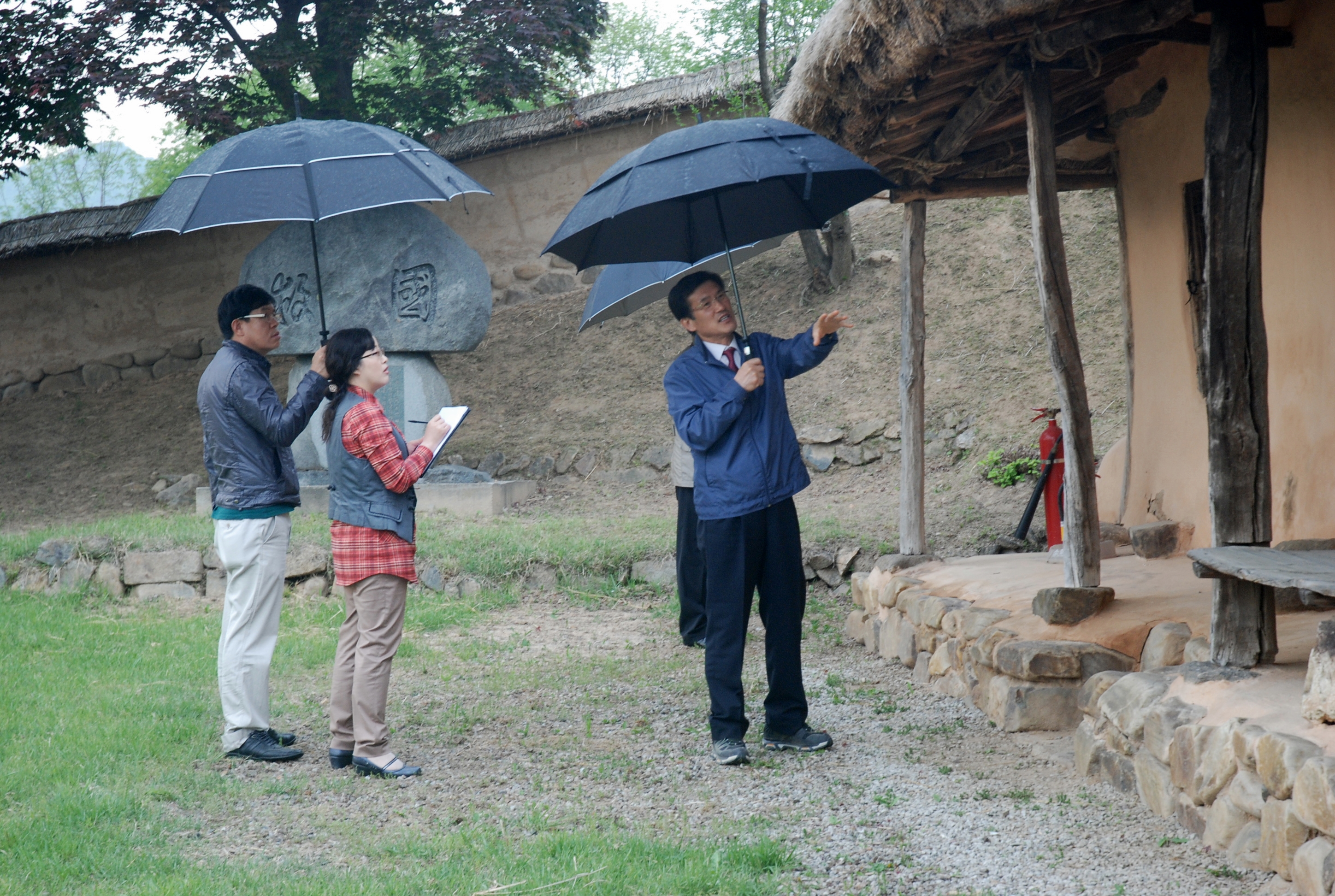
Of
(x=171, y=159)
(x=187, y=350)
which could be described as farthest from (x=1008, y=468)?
(x=171, y=159)

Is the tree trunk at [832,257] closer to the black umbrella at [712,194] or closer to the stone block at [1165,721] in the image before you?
the black umbrella at [712,194]

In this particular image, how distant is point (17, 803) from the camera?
11.2 feet

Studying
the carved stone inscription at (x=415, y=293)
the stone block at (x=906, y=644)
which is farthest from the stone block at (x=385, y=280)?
the stone block at (x=906, y=644)

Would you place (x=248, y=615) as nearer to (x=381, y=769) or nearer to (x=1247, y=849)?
(x=381, y=769)

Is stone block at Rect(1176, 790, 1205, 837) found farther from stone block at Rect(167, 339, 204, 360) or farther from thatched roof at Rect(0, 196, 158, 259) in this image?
thatched roof at Rect(0, 196, 158, 259)

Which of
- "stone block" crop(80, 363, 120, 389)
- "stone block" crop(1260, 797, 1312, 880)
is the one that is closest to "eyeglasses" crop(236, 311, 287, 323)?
"stone block" crop(1260, 797, 1312, 880)

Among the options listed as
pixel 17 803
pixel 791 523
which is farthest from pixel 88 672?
pixel 791 523

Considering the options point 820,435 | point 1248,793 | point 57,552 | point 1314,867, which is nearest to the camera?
point 1314,867

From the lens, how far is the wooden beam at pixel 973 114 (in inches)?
172

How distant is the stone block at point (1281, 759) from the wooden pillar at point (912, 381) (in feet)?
11.2

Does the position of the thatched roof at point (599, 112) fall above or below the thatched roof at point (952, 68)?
above

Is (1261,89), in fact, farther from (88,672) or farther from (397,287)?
(397,287)

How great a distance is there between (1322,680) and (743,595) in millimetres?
1734

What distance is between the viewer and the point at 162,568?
7230 mm
